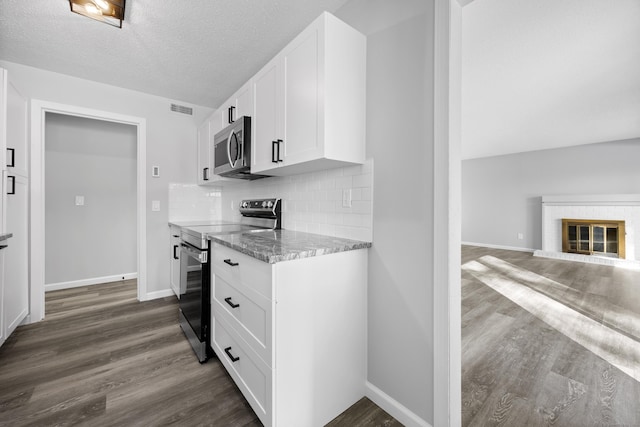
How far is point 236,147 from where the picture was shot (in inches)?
88.0

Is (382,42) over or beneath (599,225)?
over

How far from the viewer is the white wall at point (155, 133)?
2.81 metres

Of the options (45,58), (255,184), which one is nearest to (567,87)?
(255,184)

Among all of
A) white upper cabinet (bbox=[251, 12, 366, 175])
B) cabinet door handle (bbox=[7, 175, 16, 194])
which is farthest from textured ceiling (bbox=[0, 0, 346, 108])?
cabinet door handle (bbox=[7, 175, 16, 194])

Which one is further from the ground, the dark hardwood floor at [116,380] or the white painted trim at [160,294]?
the white painted trim at [160,294]

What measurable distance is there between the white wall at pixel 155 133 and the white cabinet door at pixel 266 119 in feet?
6.19

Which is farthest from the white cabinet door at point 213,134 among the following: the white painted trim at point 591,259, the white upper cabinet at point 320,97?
the white painted trim at point 591,259

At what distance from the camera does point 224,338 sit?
1696 mm

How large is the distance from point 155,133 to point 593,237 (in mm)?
8432

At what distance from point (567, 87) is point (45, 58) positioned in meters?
5.61

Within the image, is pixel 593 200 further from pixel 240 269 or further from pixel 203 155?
pixel 203 155

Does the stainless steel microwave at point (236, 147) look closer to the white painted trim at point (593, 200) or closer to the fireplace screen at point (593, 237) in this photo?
the white painted trim at point (593, 200)

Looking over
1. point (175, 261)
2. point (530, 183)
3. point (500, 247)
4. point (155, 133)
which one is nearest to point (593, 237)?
point (530, 183)

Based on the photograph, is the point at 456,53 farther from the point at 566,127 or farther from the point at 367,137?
the point at 566,127
